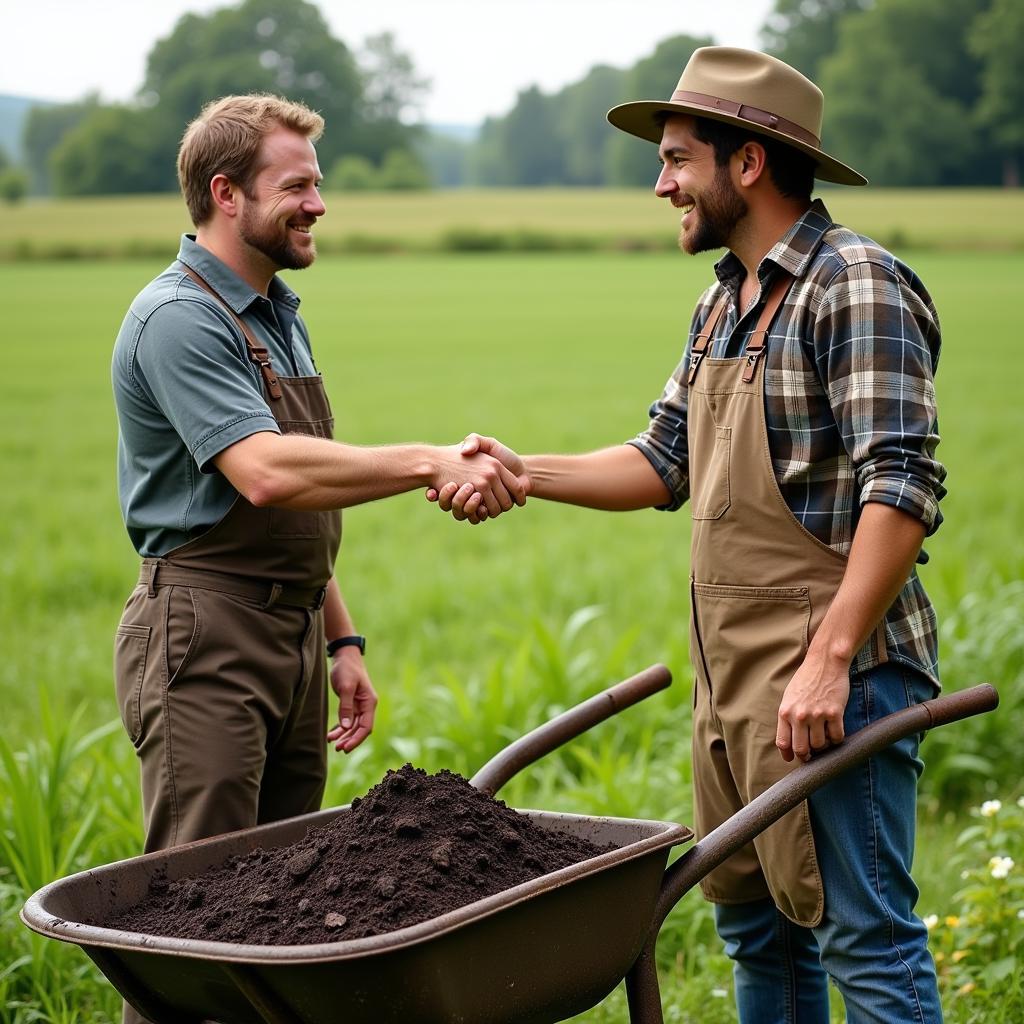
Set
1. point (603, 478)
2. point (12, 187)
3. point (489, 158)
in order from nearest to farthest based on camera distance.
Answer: point (603, 478) < point (12, 187) < point (489, 158)

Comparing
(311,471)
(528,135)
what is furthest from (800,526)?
(528,135)

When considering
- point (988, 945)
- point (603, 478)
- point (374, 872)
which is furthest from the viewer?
point (988, 945)

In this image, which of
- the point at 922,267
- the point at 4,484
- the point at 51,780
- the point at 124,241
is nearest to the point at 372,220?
the point at 124,241

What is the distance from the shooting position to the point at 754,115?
9.29 feet

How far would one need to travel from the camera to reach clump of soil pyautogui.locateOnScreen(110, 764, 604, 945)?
2.20 m

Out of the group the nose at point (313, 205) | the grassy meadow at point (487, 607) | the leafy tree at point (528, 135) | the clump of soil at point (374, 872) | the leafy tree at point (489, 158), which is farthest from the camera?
the leafy tree at point (489, 158)

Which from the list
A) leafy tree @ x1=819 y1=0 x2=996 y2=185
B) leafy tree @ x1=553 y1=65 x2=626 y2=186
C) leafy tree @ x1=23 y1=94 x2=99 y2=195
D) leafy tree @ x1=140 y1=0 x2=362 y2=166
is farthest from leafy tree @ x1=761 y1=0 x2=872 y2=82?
leafy tree @ x1=23 y1=94 x2=99 y2=195

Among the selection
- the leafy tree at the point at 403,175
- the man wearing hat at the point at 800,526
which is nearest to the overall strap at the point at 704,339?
the man wearing hat at the point at 800,526

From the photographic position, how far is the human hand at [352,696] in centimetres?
366

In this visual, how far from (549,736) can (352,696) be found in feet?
2.86

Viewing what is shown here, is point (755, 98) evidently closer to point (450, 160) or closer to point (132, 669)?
point (132, 669)

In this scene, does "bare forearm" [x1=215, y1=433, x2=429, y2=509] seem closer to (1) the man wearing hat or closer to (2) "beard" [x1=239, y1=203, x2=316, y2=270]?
(1) the man wearing hat

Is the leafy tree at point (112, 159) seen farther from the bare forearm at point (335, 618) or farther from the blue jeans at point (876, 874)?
the blue jeans at point (876, 874)

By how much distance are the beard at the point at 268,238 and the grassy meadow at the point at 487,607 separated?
1.67 m
